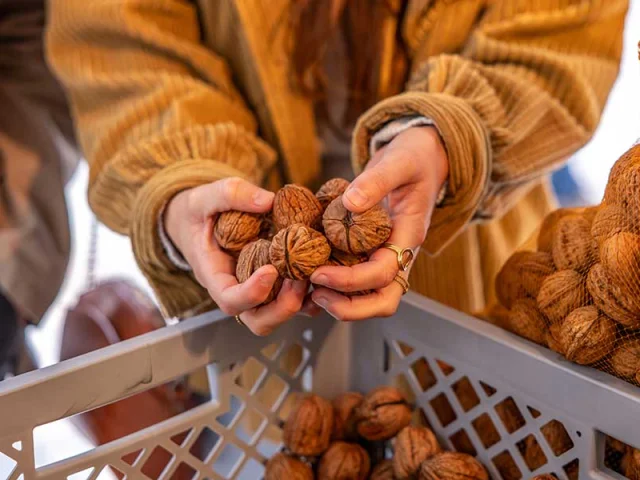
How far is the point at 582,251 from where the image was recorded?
0.52m

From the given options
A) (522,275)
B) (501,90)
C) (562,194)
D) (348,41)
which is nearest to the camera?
(522,275)

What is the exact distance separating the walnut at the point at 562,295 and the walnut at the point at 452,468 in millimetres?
136

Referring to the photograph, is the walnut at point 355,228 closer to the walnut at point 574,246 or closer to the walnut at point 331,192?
the walnut at point 331,192

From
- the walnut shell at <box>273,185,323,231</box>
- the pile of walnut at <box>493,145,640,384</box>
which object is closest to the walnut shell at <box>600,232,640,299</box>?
the pile of walnut at <box>493,145,640,384</box>

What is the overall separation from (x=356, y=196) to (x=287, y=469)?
0.27 metres

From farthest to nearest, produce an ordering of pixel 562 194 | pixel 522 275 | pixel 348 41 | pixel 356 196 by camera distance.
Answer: pixel 562 194
pixel 348 41
pixel 522 275
pixel 356 196

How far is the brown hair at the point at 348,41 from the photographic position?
76 cm

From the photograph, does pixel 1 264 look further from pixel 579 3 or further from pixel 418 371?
pixel 579 3

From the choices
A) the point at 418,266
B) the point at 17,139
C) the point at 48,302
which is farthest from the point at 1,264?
the point at 418,266

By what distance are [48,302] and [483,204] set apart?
80 cm

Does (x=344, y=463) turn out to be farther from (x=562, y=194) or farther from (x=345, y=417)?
(x=562, y=194)

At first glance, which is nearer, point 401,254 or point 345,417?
point 401,254

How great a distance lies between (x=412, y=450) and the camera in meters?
0.58

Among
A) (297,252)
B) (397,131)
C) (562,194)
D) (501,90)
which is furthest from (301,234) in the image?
(562,194)
